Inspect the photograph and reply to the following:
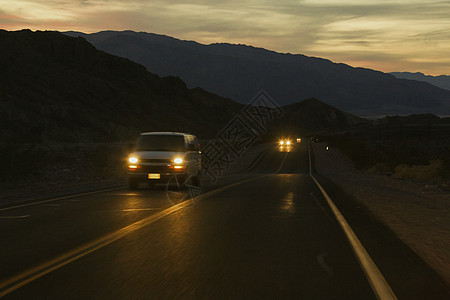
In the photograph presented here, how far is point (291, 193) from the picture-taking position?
1891 centimetres

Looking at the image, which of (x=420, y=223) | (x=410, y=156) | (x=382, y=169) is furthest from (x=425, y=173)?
(x=410, y=156)

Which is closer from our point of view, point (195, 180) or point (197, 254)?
point (197, 254)

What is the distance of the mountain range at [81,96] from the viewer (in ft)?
241

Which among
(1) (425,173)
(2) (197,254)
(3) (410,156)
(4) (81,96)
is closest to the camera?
(2) (197,254)

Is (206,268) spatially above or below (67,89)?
below

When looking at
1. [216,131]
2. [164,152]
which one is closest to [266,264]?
[164,152]

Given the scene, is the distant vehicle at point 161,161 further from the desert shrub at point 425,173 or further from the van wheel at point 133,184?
the desert shrub at point 425,173

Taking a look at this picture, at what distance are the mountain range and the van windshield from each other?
4008cm

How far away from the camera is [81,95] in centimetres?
9881

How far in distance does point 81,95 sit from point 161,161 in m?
83.2

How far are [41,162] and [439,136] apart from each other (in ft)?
299

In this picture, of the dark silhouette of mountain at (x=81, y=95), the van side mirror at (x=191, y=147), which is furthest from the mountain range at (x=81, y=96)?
the van side mirror at (x=191, y=147)

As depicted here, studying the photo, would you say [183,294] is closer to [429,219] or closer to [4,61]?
[429,219]

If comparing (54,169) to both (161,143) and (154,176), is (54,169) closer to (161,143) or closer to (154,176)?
(161,143)
